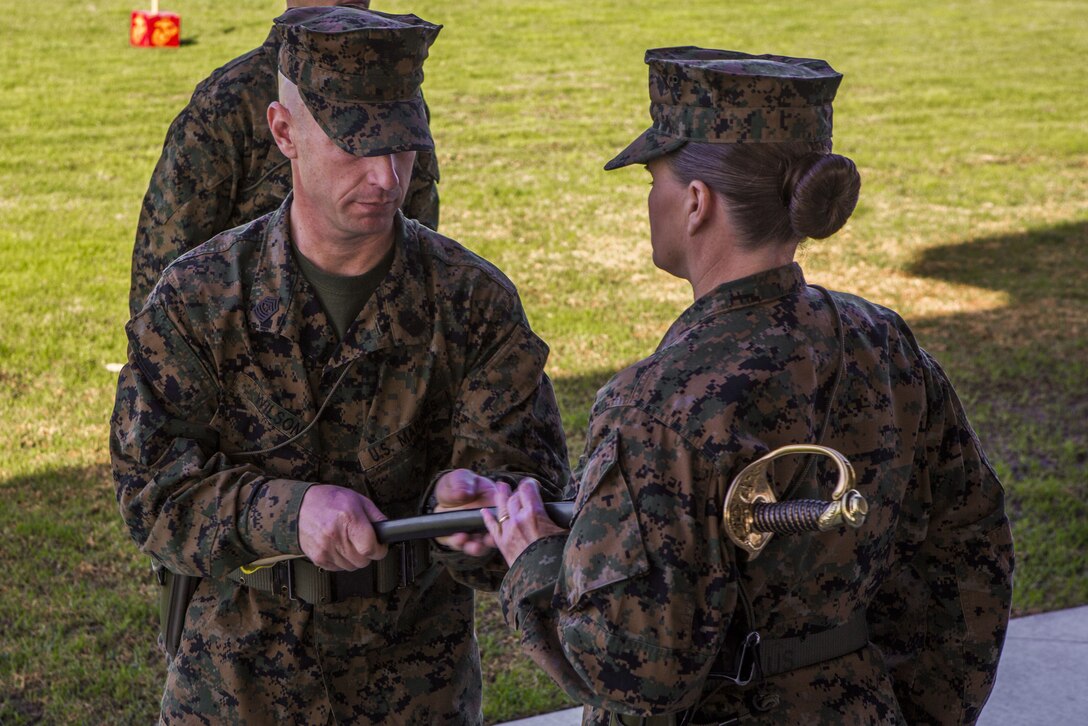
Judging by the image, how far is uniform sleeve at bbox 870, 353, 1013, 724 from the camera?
2510mm

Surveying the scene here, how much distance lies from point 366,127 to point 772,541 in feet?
3.82

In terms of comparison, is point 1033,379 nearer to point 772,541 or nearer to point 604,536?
point 772,541

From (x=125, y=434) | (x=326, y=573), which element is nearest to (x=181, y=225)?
(x=125, y=434)

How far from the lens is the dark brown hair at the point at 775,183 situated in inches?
87.5

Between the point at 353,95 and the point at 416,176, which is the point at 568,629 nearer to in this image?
the point at 353,95

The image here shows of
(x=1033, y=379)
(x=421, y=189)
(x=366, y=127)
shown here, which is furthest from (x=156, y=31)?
(x=366, y=127)

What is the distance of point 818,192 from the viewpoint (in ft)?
7.28

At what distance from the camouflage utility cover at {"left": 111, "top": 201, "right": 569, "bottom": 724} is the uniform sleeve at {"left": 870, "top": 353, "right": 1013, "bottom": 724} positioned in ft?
2.43

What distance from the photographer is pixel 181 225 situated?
377 centimetres

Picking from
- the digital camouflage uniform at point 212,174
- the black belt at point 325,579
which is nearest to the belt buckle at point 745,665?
the black belt at point 325,579

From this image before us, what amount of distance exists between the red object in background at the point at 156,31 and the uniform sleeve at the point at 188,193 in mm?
15857

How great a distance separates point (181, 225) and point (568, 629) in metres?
2.11

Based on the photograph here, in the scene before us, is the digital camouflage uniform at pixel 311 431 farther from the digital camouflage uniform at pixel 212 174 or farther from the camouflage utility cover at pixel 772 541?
the digital camouflage uniform at pixel 212 174

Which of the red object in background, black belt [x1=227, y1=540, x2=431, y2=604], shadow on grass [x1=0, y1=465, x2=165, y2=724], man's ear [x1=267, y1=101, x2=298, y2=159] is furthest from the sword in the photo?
the red object in background
